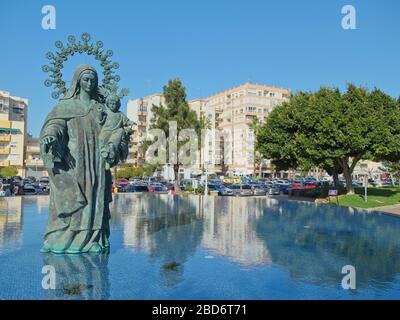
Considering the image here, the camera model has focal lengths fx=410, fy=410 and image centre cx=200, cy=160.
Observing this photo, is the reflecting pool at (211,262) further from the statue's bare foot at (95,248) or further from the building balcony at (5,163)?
the building balcony at (5,163)

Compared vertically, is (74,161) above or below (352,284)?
above

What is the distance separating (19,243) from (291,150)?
2587 cm

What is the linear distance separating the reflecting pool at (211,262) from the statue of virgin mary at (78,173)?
58 centimetres

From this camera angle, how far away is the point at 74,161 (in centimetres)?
1108

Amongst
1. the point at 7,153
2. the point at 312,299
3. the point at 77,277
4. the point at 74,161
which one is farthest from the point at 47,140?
the point at 7,153

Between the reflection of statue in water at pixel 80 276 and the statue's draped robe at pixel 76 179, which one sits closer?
the reflection of statue in water at pixel 80 276

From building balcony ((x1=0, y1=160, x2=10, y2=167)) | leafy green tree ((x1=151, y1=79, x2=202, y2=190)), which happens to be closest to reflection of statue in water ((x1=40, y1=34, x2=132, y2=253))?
leafy green tree ((x1=151, y1=79, x2=202, y2=190))

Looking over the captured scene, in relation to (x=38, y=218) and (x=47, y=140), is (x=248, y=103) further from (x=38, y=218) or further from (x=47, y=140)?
(x=47, y=140)

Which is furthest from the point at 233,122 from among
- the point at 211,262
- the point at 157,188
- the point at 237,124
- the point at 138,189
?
the point at 211,262

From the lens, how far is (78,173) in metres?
11.1

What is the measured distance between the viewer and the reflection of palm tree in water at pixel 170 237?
36.1ft

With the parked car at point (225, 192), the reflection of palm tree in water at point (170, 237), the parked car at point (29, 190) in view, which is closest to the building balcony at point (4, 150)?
the parked car at point (29, 190)

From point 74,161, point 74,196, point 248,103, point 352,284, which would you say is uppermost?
point 248,103
